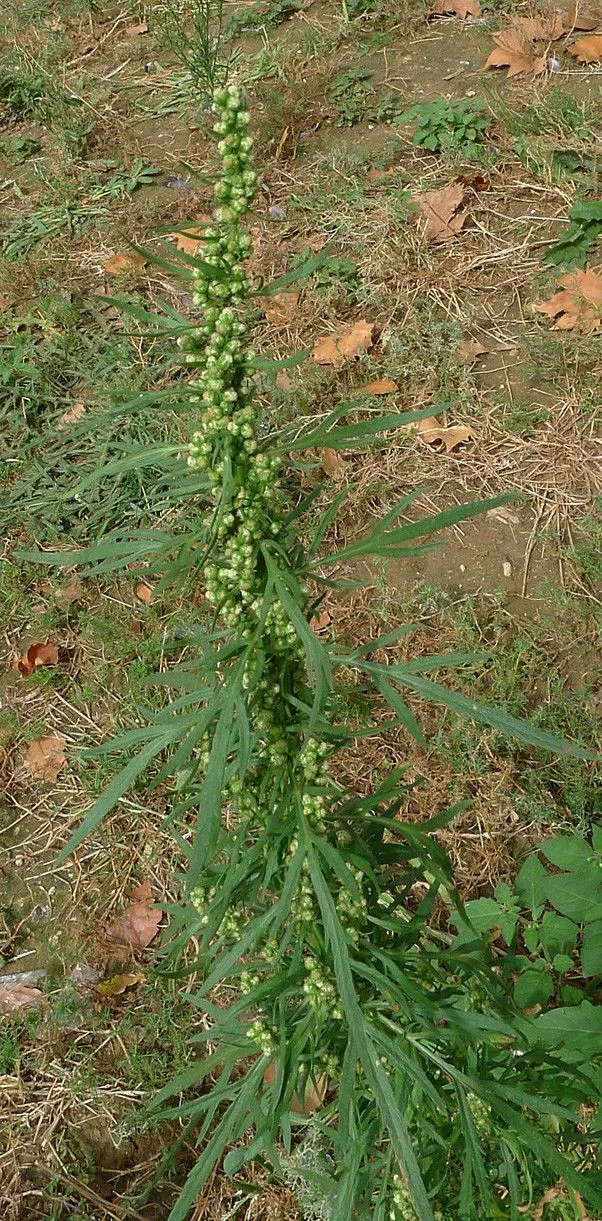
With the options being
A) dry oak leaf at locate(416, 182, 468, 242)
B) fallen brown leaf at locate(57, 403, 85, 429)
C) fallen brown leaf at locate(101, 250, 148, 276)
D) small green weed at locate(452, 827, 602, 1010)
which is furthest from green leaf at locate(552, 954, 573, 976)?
fallen brown leaf at locate(101, 250, 148, 276)

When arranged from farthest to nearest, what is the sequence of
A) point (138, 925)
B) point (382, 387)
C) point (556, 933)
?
point (382, 387), point (138, 925), point (556, 933)

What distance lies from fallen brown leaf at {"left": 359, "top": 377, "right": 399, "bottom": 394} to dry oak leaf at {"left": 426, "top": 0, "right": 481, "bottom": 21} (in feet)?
7.62

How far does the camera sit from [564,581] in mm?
3242

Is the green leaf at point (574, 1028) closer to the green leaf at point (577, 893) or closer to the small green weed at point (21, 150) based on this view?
the green leaf at point (577, 893)

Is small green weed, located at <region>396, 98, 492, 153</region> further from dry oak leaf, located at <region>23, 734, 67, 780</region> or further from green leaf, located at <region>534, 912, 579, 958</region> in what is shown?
green leaf, located at <region>534, 912, 579, 958</region>

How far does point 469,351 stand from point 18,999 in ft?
8.15

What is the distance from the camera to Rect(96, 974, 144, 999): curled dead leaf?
2.75m

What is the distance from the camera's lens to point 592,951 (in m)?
2.41

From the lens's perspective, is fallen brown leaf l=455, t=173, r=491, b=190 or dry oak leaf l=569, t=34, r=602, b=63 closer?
fallen brown leaf l=455, t=173, r=491, b=190

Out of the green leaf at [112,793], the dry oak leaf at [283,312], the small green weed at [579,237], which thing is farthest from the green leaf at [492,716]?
the small green weed at [579,237]

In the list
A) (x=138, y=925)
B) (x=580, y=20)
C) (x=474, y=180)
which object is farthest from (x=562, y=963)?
(x=580, y=20)

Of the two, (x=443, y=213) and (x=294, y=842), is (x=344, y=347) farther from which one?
(x=294, y=842)

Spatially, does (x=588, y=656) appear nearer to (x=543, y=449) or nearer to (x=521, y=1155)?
(x=543, y=449)

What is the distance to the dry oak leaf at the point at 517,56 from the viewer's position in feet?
15.0
